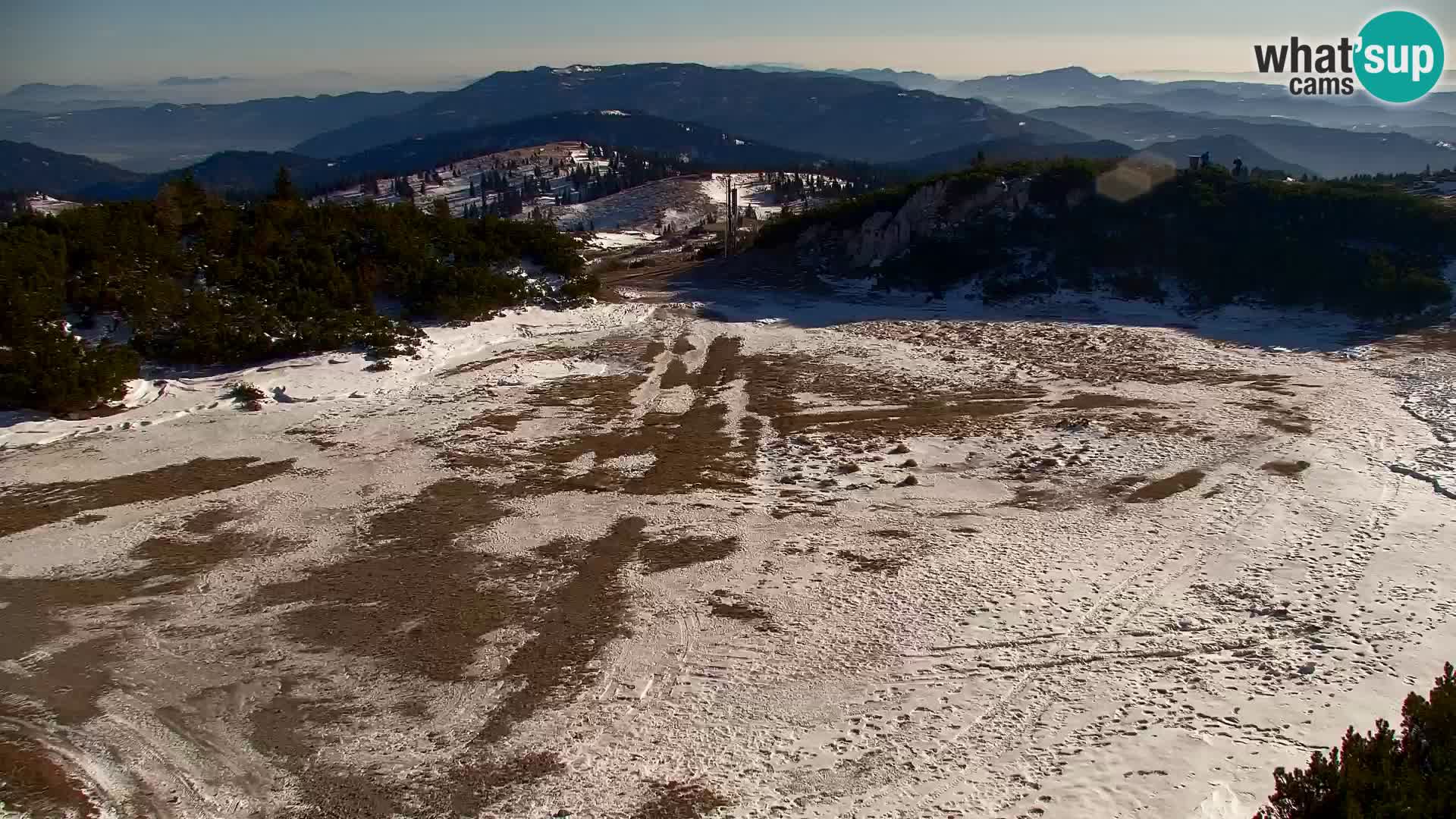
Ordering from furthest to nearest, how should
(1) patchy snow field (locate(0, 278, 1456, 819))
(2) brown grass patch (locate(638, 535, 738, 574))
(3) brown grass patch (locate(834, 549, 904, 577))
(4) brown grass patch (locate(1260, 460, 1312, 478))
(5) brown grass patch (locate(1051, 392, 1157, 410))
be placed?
(5) brown grass patch (locate(1051, 392, 1157, 410)) < (4) brown grass patch (locate(1260, 460, 1312, 478)) < (2) brown grass patch (locate(638, 535, 738, 574)) < (3) brown grass patch (locate(834, 549, 904, 577)) < (1) patchy snow field (locate(0, 278, 1456, 819))

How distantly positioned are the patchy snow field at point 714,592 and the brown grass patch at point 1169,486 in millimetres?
66

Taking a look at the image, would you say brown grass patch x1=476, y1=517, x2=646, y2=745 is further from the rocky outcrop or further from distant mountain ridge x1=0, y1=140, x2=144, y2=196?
distant mountain ridge x1=0, y1=140, x2=144, y2=196

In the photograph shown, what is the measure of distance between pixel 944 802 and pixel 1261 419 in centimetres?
1363

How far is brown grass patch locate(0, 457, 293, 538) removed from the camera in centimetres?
→ 1332

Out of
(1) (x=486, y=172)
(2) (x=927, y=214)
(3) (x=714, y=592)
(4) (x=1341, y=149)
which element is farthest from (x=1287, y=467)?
(4) (x=1341, y=149)

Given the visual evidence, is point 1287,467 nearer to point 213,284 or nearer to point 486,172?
point 213,284

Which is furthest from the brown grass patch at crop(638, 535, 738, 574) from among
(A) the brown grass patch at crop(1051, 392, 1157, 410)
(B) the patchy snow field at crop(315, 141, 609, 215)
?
(B) the patchy snow field at crop(315, 141, 609, 215)

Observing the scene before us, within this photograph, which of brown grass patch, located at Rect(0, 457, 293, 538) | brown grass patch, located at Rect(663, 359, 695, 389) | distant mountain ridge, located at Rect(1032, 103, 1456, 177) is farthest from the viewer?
distant mountain ridge, located at Rect(1032, 103, 1456, 177)

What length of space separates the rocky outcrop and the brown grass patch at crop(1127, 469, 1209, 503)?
19.7 metres

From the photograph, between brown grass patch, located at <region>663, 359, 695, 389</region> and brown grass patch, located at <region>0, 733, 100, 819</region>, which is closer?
brown grass patch, located at <region>0, 733, 100, 819</region>

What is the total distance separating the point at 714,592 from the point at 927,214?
26.3m

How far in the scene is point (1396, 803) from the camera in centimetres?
529

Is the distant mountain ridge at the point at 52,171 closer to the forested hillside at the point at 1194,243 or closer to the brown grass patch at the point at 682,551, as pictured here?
the forested hillside at the point at 1194,243

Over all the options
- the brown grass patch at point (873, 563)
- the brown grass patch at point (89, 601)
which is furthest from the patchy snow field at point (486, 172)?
the brown grass patch at point (873, 563)
